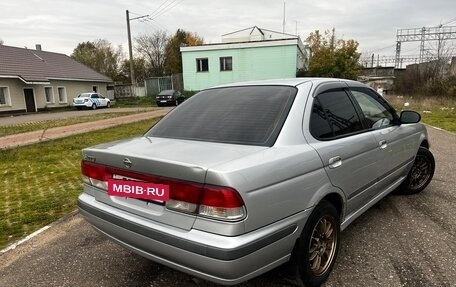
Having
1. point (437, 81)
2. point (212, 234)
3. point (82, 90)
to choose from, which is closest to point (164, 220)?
point (212, 234)

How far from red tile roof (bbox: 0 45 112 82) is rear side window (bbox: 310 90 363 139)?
27.1m

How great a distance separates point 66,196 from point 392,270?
4.39 meters

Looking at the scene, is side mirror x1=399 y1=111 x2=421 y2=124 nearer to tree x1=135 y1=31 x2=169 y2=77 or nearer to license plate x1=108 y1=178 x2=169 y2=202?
license plate x1=108 y1=178 x2=169 y2=202

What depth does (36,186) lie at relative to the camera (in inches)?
221

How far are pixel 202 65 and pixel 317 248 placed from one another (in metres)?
31.5

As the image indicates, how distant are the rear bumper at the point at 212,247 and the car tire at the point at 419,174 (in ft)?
9.89

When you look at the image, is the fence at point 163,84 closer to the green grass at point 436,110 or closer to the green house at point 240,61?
the green house at point 240,61

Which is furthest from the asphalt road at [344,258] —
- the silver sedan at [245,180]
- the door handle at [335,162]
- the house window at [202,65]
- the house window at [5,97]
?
the house window at [202,65]

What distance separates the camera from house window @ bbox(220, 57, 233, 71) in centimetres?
3175

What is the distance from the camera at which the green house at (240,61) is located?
29.9m

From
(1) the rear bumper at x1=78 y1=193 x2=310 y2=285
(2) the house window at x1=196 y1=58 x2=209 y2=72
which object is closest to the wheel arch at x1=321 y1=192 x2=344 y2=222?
(1) the rear bumper at x1=78 y1=193 x2=310 y2=285

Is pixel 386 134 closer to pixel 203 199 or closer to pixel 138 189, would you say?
pixel 203 199

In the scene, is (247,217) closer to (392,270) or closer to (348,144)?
(348,144)

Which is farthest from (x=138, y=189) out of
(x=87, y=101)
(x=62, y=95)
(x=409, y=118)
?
(x=62, y=95)
